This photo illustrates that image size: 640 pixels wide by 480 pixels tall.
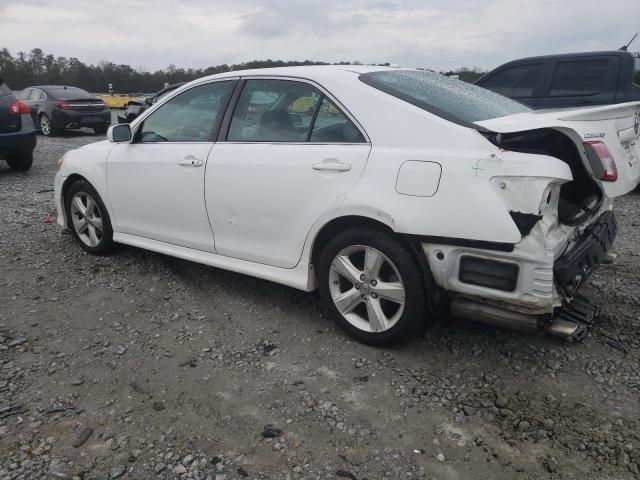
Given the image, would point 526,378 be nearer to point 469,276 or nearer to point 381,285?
point 469,276

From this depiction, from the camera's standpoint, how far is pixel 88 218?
4617mm

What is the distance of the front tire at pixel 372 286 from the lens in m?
2.85

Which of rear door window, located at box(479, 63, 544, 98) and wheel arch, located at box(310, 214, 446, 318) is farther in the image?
rear door window, located at box(479, 63, 544, 98)

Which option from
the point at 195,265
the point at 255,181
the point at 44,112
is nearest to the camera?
the point at 255,181

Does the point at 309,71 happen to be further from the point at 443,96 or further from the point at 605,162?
the point at 605,162

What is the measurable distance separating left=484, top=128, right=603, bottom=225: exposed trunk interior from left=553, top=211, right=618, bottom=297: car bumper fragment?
0.14m

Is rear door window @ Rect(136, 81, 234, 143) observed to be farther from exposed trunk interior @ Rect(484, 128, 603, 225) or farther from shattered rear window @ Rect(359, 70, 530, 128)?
exposed trunk interior @ Rect(484, 128, 603, 225)

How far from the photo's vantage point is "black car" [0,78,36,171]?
25.8 ft

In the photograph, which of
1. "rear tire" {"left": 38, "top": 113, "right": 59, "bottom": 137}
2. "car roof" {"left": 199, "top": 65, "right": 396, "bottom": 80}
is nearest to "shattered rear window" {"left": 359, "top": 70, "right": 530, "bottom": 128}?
"car roof" {"left": 199, "top": 65, "right": 396, "bottom": 80}

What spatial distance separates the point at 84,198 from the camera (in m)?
4.66

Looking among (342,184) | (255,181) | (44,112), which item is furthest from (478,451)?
(44,112)

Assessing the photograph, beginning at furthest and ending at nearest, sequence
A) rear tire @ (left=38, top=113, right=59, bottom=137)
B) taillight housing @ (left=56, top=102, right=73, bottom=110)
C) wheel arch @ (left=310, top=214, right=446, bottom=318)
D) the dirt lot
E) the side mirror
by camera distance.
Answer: rear tire @ (left=38, top=113, right=59, bottom=137), taillight housing @ (left=56, top=102, right=73, bottom=110), the side mirror, wheel arch @ (left=310, top=214, right=446, bottom=318), the dirt lot

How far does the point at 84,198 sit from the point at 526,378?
3.80m

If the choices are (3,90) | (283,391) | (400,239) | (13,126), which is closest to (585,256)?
(400,239)
